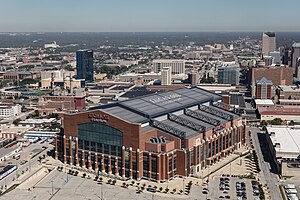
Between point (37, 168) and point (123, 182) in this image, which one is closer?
point (123, 182)

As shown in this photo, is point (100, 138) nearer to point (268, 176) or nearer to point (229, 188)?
point (229, 188)

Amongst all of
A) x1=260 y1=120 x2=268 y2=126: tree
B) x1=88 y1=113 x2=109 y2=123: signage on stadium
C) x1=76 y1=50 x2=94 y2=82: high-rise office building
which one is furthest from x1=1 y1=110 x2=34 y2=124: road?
x1=76 y1=50 x2=94 y2=82: high-rise office building

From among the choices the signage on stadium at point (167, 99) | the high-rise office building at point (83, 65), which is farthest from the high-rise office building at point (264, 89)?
the high-rise office building at point (83, 65)

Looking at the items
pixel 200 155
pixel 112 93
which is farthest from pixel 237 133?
pixel 112 93

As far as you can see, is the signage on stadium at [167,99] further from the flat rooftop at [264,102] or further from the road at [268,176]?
the flat rooftop at [264,102]

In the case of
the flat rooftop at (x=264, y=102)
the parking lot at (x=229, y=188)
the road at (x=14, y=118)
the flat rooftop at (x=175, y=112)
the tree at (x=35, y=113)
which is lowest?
the parking lot at (x=229, y=188)

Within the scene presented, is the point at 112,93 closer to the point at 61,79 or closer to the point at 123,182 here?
the point at 61,79
